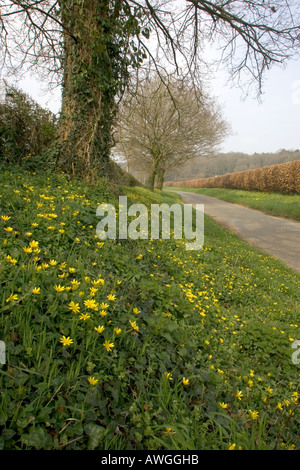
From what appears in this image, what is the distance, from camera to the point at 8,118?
518 cm

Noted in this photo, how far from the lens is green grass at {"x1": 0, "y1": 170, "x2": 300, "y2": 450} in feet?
4.28

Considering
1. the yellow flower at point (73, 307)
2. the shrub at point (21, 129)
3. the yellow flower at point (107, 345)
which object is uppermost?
the shrub at point (21, 129)

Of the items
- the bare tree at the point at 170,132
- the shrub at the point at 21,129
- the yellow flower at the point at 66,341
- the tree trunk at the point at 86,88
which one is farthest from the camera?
the bare tree at the point at 170,132

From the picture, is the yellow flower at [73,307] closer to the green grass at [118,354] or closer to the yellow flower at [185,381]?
the green grass at [118,354]

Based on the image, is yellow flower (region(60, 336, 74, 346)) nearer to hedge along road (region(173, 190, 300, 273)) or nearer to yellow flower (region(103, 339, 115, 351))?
yellow flower (region(103, 339, 115, 351))

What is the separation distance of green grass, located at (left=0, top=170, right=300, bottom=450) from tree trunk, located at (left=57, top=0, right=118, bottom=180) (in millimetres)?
2051

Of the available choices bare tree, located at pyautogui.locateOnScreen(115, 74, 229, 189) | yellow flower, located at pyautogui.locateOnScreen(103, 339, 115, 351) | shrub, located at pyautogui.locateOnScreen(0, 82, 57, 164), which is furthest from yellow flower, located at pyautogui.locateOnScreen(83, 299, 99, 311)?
bare tree, located at pyautogui.locateOnScreen(115, 74, 229, 189)

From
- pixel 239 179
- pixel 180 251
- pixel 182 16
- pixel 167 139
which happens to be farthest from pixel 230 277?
pixel 239 179

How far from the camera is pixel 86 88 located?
507 centimetres

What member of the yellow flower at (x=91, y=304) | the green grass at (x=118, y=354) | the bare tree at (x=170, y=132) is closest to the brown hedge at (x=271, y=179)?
the bare tree at (x=170, y=132)

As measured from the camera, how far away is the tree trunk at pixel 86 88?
16.1 feet

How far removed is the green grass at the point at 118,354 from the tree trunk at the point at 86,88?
205cm

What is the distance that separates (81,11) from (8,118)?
2576 mm
